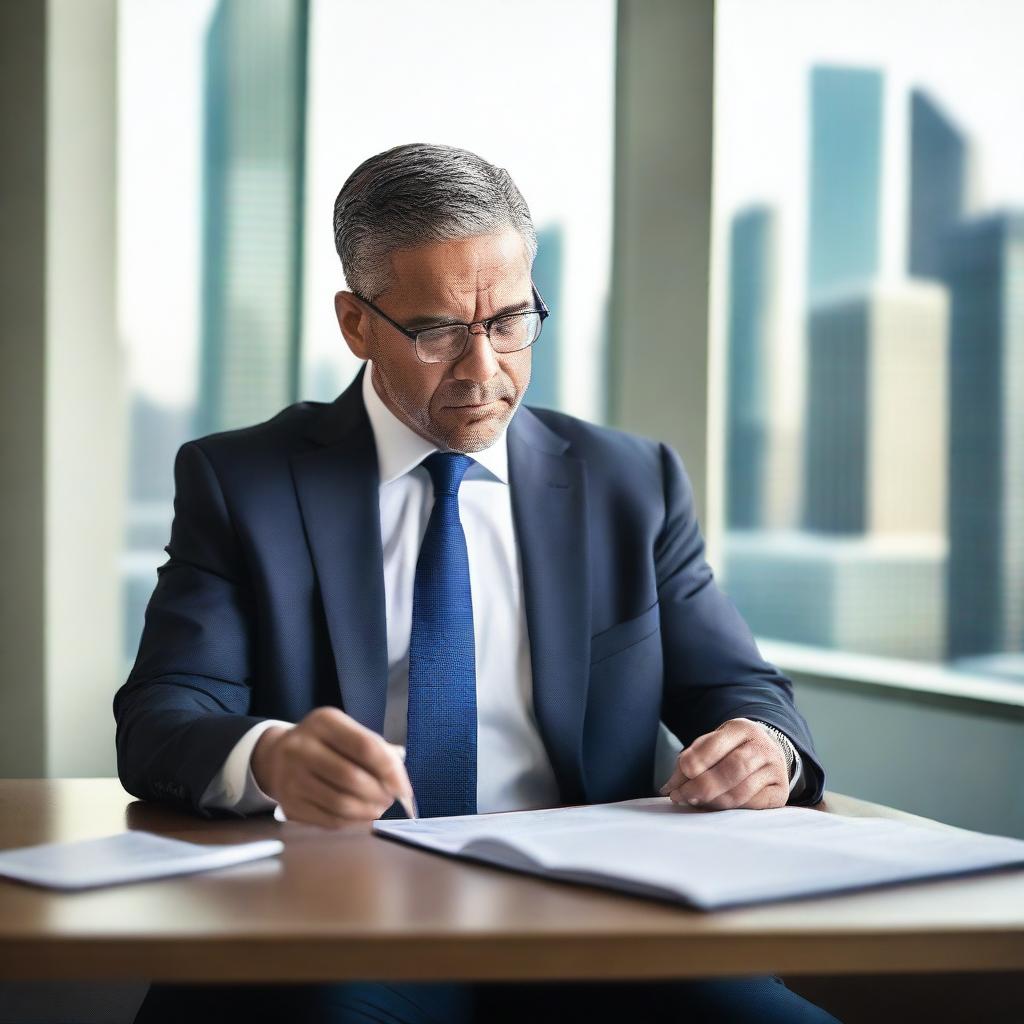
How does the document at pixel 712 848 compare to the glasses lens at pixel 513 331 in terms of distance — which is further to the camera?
the glasses lens at pixel 513 331

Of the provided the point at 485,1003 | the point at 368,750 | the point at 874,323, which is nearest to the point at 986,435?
Result: the point at 874,323

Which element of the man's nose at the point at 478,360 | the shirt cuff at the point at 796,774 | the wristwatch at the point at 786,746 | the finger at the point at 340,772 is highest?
the man's nose at the point at 478,360

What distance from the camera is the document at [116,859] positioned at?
105cm

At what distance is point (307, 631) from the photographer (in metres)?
1.66

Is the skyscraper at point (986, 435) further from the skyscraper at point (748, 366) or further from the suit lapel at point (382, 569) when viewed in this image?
the suit lapel at point (382, 569)

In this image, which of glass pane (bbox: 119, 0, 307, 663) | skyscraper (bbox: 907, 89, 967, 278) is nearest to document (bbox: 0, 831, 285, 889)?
skyscraper (bbox: 907, 89, 967, 278)

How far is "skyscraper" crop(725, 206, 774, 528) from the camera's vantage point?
303 centimetres

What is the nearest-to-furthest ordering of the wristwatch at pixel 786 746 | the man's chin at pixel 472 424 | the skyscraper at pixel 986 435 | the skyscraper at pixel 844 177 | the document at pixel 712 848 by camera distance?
1. the document at pixel 712 848
2. the wristwatch at pixel 786 746
3. the man's chin at pixel 472 424
4. the skyscraper at pixel 986 435
5. the skyscraper at pixel 844 177

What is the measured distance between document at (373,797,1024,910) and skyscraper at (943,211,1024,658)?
1213mm

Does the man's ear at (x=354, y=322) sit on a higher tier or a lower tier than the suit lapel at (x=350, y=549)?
higher

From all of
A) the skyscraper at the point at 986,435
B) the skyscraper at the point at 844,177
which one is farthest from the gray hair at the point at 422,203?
the skyscraper at the point at 844,177

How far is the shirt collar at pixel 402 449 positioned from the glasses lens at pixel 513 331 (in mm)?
131

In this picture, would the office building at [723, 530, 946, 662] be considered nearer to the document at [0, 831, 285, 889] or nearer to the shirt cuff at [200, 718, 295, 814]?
the shirt cuff at [200, 718, 295, 814]

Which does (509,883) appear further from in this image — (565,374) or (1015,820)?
(565,374)
